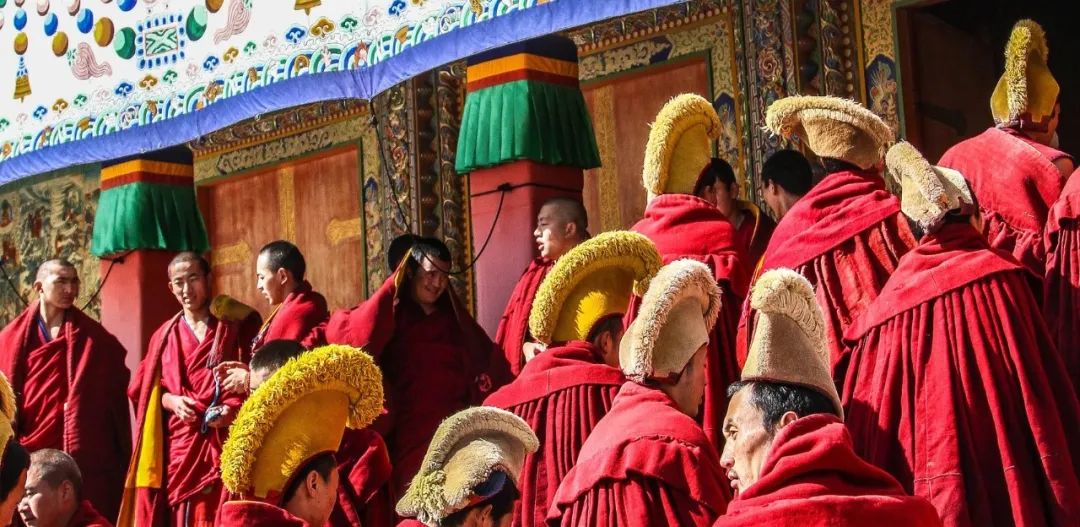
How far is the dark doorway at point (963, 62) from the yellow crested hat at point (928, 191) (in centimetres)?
310

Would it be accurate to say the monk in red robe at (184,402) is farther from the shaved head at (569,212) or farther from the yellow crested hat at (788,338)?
the yellow crested hat at (788,338)

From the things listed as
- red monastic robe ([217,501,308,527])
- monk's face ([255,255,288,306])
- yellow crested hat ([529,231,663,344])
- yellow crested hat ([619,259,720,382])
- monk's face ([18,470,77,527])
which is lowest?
monk's face ([18,470,77,527])

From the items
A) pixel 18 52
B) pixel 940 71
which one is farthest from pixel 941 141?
pixel 18 52

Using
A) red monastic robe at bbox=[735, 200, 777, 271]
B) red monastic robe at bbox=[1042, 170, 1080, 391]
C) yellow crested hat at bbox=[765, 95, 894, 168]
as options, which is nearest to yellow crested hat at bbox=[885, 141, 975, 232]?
red monastic robe at bbox=[1042, 170, 1080, 391]

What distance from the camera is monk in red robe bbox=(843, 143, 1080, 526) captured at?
3.95 metres

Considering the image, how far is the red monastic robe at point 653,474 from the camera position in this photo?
3641 mm

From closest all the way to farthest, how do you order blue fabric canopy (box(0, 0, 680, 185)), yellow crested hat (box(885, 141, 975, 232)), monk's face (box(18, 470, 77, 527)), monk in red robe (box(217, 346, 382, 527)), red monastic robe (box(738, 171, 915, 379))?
1. monk in red robe (box(217, 346, 382, 527))
2. yellow crested hat (box(885, 141, 975, 232))
3. red monastic robe (box(738, 171, 915, 379))
4. monk's face (box(18, 470, 77, 527))
5. blue fabric canopy (box(0, 0, 680, 185))

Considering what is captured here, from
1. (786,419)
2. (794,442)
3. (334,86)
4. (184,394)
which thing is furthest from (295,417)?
(184,394)

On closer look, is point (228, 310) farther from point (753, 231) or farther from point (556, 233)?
point (753, 231)

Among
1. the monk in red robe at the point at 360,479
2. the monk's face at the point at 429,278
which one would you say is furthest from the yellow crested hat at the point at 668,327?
the monk's face at the point at 429,278

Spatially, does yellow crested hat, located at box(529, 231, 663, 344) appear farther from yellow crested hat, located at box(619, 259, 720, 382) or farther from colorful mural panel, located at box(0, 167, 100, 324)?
colorful mural panel, located at box(0, 167, 100, 324)

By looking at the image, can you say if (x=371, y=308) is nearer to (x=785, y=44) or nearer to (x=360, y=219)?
(x=785, y=44)

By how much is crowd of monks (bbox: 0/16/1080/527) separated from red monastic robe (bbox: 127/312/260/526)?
0.06m

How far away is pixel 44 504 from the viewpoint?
5.49 metres
